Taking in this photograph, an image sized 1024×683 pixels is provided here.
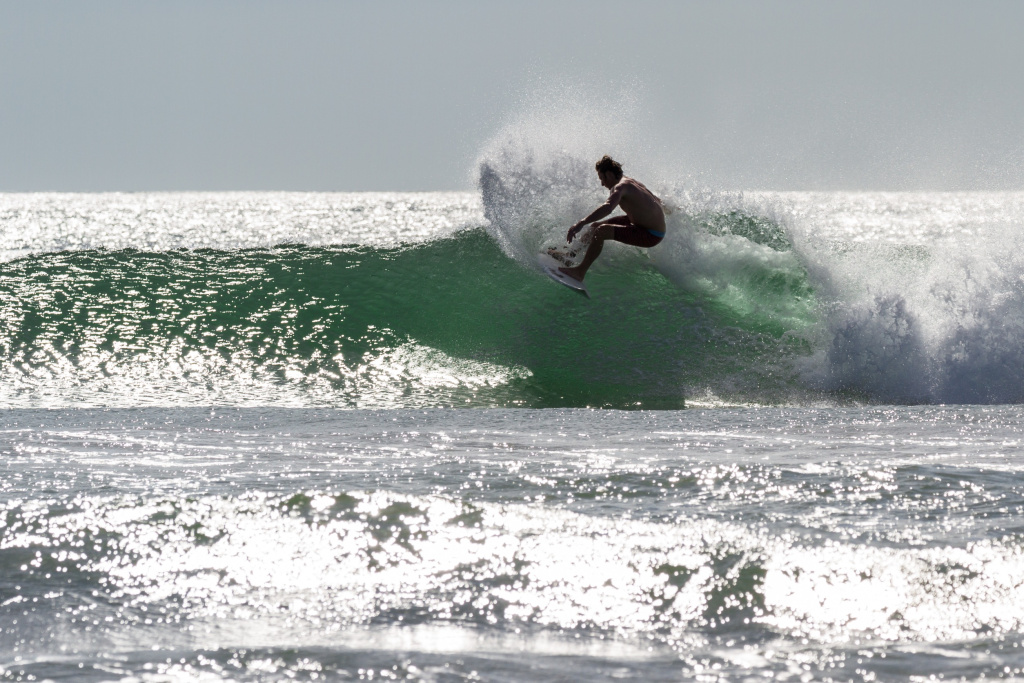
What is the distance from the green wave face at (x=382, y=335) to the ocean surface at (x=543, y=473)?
2.0 inches

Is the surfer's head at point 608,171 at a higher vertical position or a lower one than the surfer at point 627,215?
higher

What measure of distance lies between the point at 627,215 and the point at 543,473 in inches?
186

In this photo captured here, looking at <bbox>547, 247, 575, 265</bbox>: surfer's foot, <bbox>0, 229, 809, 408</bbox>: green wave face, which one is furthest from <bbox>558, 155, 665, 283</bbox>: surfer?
<bbox>0, 229, 809, 408</bbox>: green wave face

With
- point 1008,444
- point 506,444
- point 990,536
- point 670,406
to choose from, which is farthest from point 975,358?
point 990,536

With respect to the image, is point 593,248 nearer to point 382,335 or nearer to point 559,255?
point 559,255

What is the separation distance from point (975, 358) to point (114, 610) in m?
7.84

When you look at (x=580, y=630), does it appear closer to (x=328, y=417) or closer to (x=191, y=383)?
(x=328, y=417)

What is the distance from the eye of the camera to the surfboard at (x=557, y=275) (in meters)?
9.02

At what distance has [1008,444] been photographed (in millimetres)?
4957

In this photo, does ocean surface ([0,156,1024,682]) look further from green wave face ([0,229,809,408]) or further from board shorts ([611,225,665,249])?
board shorts ([611,225,665,249])

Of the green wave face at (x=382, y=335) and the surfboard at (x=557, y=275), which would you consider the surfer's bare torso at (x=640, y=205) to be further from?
the green wave face at (x=382, y=335)

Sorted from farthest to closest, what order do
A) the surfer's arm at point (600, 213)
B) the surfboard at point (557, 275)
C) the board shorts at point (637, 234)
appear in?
the surfboard at point (557, 275) → the board shorts at point (637, 234) → the surfer's arm at point (600, 213)

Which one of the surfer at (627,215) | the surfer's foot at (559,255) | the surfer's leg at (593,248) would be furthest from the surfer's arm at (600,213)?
the surfer's foot at (559,255)

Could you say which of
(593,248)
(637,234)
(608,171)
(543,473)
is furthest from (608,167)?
(543,473)
